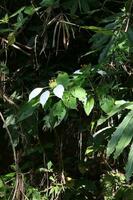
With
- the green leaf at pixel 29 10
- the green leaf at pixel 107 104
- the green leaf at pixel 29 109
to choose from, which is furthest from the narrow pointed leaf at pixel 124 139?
the green leaf at pixel 29 10

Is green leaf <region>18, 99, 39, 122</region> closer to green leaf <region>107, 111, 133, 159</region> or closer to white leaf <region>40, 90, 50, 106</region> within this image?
white leaf <region>40, 90, 50, 106</region>

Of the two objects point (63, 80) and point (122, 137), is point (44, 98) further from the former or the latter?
point (122, 137)

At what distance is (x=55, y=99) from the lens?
1588mm

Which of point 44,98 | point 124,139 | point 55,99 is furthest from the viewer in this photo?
point 55,99

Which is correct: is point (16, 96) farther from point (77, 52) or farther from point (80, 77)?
point (80, 77)

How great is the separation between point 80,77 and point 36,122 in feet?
1.48

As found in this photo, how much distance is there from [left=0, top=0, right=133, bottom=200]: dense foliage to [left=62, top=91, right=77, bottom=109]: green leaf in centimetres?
14

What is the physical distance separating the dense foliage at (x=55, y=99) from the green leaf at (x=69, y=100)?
0.14 m

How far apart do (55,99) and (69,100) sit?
19 centimetres

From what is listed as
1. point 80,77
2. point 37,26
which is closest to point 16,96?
point 37,26

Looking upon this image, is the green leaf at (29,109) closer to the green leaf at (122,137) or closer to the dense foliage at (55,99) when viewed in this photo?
the dense foliage at (55,99)

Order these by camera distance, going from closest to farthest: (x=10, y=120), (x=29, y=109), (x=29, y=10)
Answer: (x=29, y=109), (x=29, y=10), (x=10, y=120)

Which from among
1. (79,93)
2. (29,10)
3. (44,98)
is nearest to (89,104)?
(79,93)

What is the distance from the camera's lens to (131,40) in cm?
148
